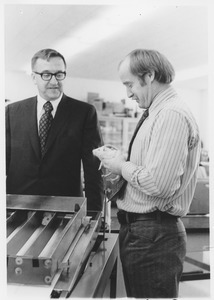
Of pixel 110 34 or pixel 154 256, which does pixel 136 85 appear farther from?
pixel 154 256

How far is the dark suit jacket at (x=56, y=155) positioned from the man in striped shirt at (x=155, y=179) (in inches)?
11.9

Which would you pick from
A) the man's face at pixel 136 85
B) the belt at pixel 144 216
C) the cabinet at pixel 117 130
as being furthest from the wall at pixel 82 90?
the belt at pixel 144 216

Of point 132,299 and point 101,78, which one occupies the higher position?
point 101,78

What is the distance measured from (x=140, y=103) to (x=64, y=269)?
25.4 inches

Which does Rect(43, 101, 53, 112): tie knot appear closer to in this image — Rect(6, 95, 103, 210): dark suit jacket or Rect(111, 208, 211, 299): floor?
Rect(6, 95, 103, 210): dark suit jacket

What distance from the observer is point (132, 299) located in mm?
1140

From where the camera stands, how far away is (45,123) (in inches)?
58.4

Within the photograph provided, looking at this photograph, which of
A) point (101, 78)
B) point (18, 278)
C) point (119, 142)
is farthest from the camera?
point (119, 142)

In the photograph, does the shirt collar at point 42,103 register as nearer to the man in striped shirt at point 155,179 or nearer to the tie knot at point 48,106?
the tie knot at point 48,106

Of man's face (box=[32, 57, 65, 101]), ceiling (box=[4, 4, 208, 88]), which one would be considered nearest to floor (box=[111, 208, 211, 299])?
man's face (box=[32, 57, 65, 101])

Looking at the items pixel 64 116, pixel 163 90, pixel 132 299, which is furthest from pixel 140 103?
pixel 132 299

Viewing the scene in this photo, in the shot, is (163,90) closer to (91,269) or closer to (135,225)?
(135,225)

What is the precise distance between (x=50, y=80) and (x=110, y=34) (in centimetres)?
33

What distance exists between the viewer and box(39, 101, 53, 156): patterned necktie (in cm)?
147
